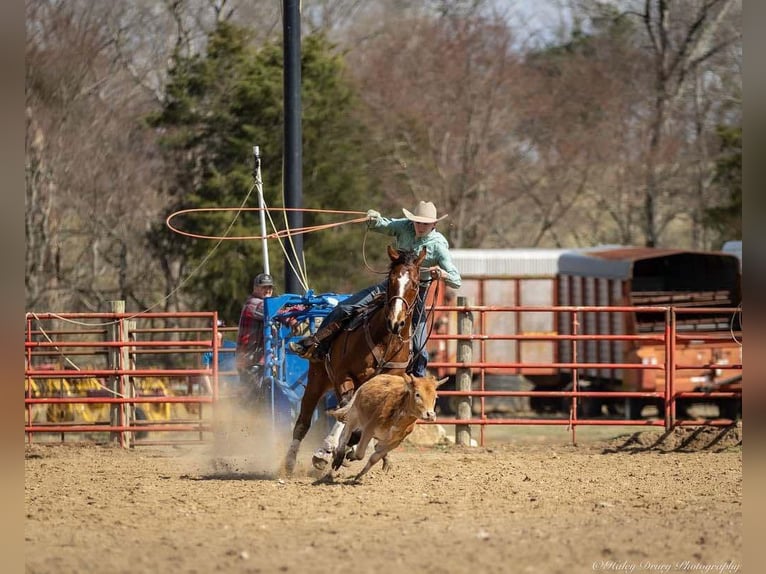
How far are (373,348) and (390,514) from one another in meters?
1.93

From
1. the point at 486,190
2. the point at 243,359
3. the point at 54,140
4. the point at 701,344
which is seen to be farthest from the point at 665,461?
the point at 486,190

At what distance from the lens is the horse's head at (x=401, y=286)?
8.81m

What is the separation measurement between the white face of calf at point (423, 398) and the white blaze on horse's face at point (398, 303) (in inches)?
18.1

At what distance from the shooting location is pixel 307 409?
10.0m

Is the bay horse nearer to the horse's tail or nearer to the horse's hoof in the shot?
the horse's tail

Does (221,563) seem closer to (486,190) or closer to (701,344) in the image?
(701,344)

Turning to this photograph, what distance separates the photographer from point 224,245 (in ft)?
79.5

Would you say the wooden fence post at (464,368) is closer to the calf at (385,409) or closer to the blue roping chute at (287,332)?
the blue roping chute at (287,332)

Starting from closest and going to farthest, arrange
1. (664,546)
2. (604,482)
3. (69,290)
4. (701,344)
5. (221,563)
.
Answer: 1. (221,563)
2. (664,546)
3. (604,482)
4. (701,344)
5. (69,290)

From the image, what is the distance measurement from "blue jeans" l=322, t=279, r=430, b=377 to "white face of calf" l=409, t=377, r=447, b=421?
3.64ft

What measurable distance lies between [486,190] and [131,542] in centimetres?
2774

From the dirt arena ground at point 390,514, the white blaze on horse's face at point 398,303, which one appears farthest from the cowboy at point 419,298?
the dirt arena ground at point 390,514

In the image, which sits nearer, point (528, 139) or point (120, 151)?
point (120, 151)

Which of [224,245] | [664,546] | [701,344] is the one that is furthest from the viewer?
[224,245]
